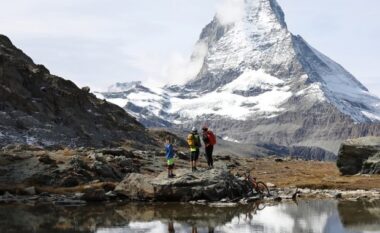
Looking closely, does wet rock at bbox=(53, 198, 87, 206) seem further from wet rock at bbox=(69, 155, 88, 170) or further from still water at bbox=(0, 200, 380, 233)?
wet rock at bbox=(69, 155, 88, 170)

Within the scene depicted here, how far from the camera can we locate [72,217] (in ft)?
120

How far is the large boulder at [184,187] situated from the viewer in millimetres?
43969

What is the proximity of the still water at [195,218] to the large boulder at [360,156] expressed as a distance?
18.8 m

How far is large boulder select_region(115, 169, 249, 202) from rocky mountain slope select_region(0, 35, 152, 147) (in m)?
43.4

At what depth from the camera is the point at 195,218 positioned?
35.5 metres

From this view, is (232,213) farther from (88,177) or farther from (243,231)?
(88,177)

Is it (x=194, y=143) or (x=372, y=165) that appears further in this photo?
(x=372, y=165)

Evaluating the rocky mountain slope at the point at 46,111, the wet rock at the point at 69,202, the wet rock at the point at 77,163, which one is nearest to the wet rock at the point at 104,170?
the wet rock at the point at 77,163

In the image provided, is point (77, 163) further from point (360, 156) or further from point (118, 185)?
point (360, 156)

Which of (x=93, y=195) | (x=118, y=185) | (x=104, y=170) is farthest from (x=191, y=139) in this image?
(x=104, y=170)

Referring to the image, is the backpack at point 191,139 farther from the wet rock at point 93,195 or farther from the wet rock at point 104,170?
the wet rock at point 104,170

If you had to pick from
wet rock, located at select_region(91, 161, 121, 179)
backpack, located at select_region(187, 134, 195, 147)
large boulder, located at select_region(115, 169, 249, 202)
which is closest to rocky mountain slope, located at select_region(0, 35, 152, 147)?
wet rock, located at select_region(91, 161, 121, 179)

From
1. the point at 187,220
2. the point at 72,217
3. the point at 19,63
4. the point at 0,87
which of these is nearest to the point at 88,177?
the point at 72,217

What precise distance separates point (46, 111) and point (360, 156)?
67.8 meters
